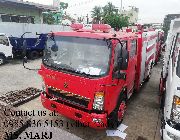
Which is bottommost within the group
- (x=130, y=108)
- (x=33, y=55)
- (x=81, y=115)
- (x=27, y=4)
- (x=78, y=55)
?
(x=130, y=108)

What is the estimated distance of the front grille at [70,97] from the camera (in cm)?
493

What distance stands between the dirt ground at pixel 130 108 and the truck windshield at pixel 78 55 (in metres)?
1.76

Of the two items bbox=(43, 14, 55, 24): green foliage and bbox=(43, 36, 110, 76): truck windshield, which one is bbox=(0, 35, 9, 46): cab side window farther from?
bbox=(43, 14, 55, 24): green foliage

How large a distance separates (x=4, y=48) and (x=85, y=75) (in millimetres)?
9518

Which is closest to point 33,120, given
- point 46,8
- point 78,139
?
point 78,139

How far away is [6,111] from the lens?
606 centimetres

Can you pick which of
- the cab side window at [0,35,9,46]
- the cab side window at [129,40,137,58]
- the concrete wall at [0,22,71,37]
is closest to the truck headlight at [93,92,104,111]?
the cab side window at [129,40,137,58]

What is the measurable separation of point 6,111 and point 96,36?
10.9ft

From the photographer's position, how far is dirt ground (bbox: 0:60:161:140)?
5.72 meters

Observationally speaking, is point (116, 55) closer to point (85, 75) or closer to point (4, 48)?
point (85, 75)

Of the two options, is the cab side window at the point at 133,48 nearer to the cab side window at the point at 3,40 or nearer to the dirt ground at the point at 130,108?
the dirt ground at the point at 130,108

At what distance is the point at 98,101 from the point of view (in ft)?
15.8

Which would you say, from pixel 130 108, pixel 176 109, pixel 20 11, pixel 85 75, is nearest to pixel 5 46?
pixel 20 11

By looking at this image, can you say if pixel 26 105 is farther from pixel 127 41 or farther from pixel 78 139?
pixel 127 41
